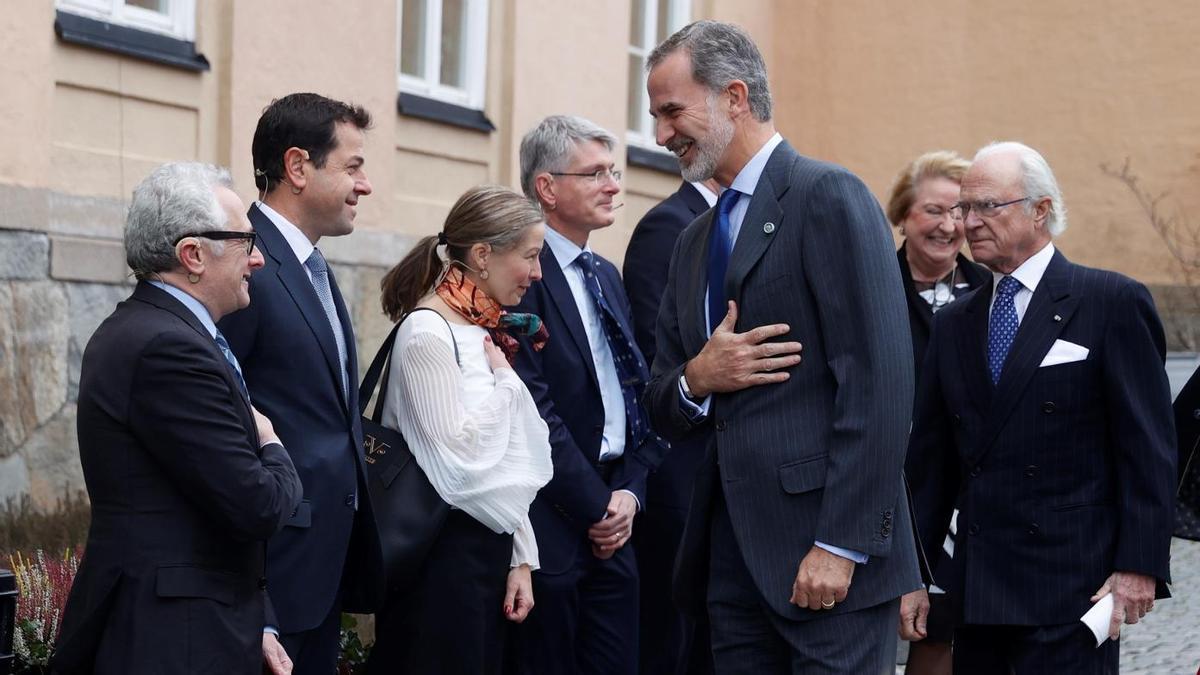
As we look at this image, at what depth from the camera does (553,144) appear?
6145 millimetres

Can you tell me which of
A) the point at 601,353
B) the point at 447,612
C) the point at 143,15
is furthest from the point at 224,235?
the point at 143,15

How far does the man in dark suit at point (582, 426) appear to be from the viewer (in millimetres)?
5617

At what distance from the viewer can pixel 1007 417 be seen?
189 inches

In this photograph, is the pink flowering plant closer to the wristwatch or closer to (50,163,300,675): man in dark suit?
(50,163,300,675): man in dark suit

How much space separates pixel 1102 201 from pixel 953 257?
28.0ft

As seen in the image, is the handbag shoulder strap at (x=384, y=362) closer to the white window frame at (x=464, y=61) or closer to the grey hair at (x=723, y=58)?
the grey hair at (x=723, y=58)

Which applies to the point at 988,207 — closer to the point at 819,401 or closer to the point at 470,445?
the point at 819,401

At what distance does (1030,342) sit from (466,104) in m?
7.19

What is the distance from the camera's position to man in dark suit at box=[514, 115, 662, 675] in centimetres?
562

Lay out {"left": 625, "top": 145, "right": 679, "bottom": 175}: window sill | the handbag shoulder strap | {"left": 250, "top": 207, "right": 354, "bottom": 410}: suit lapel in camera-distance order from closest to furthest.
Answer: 1. {"left": 250, "top": 207, "right": 354, "bottom": 410}: suit lapel
2. the handbag shoulder strap
3. {"left": 625, "top": 145, "right": 679, "bottom": 175}: window sill

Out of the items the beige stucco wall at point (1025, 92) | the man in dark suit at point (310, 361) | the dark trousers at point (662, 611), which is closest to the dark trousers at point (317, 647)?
the man in dark suit at point (310, 361)

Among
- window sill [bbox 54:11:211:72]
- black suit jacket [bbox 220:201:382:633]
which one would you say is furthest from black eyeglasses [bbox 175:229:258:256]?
window sill [bbox 54:11:211:72]

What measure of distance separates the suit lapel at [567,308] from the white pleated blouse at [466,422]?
0.57 metres

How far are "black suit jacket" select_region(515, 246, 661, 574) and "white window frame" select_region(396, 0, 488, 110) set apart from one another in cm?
544
